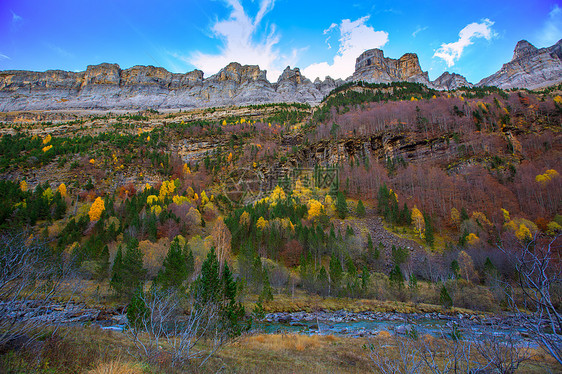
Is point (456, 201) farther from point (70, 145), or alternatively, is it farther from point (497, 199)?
point (70, 145)

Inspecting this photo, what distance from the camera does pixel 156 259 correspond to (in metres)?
36.7

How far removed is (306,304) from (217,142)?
277 ft

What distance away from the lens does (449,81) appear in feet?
602

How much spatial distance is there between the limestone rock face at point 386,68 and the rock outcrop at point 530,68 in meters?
53.7

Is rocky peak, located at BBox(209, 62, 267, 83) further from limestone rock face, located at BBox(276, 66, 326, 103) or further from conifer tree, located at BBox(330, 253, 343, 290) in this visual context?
conifer tree, located at BBox(330, 253, 343, 290)

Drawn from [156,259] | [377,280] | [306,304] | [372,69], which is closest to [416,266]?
[377,280]

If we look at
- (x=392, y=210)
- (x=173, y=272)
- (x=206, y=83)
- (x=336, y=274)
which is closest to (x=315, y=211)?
(x=392, y=210)

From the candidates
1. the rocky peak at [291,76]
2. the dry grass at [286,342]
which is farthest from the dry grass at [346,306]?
the rocky peak at [291,76]

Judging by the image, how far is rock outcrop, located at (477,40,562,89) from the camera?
481 ft

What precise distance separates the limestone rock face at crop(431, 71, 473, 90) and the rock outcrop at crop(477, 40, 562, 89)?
769 inches

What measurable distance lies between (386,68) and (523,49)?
343 feet

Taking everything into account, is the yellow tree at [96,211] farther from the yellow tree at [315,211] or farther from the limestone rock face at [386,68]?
the limestone rock face at [386,68]

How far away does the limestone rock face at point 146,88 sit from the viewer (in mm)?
151875

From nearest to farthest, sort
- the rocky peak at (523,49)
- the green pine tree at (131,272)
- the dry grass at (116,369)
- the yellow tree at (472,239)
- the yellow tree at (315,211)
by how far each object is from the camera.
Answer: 1. the dry grass at (116,369)
2. the green pine tree at (131,272)
3. the yellow tree at (472,239)
4. the yellow tree at (315,211)
5. the rocky peak at (523,49)
